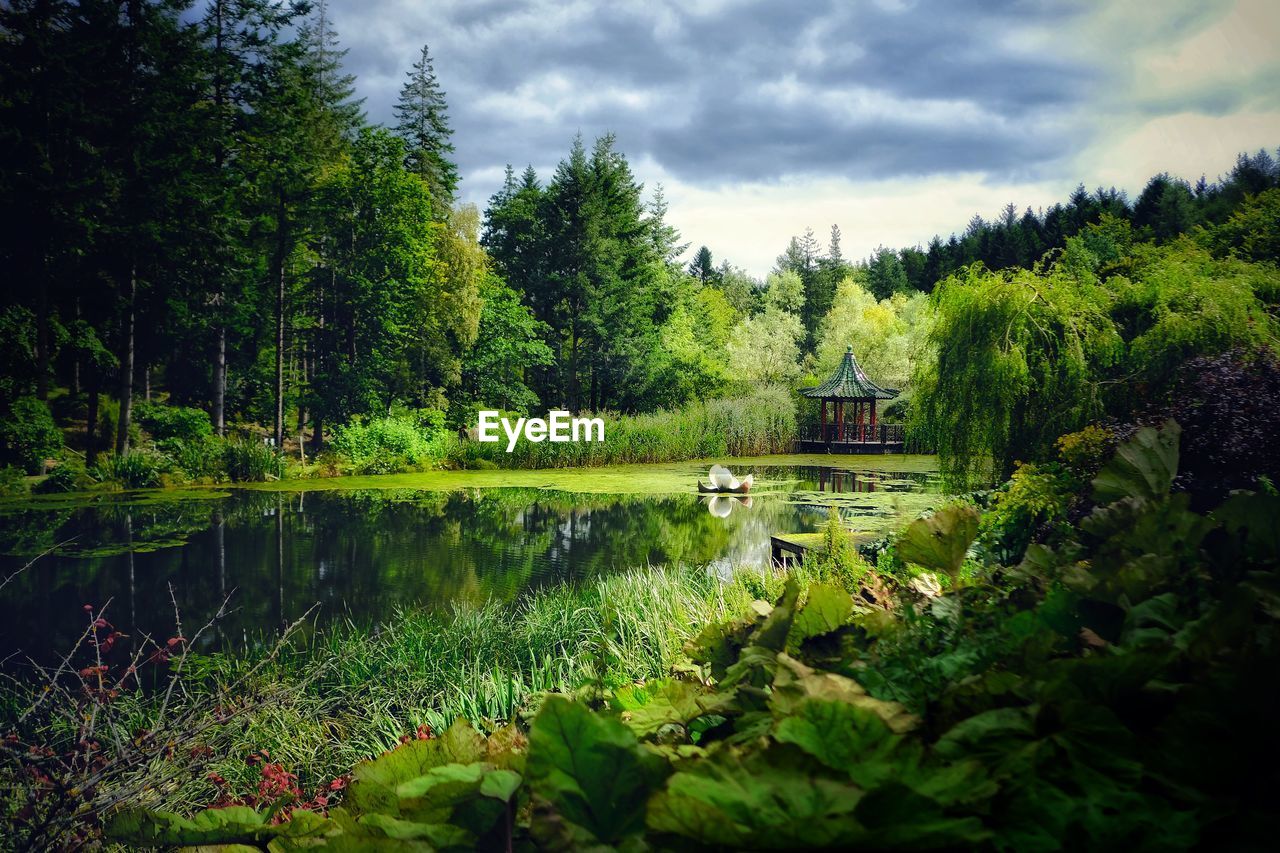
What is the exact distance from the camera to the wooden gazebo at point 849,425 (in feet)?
68.2

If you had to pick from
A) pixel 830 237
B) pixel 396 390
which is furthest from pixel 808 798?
pixel 830 237

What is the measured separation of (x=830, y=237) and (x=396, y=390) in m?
40.2

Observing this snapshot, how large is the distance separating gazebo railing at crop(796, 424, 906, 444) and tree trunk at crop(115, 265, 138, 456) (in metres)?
15.3

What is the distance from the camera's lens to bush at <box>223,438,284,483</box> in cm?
1377

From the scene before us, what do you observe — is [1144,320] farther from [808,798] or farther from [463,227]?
[463,227]

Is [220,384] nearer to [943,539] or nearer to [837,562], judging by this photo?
[837,562]

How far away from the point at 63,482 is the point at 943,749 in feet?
48.2

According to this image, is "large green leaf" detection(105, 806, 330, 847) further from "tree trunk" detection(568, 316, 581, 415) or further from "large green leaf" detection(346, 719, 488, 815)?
"tree trunk" detection(568, 316, 581, 415)

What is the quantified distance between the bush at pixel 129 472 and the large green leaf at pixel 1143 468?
14.4m

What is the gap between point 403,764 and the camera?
67 cm

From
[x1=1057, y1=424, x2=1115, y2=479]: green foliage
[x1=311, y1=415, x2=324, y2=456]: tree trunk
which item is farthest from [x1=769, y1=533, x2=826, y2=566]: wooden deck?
[x1=311, y1=415, x2=324, y2=456]: tree trunk

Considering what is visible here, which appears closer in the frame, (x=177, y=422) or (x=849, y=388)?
(x=177, y=422)

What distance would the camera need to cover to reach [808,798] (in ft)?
1.40

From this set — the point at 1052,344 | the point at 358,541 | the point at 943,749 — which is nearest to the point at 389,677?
the point at 943,749
